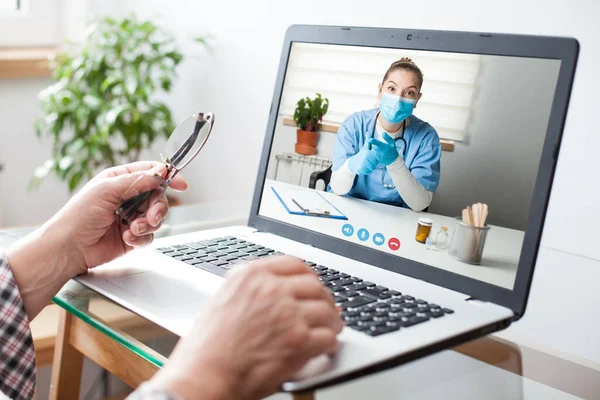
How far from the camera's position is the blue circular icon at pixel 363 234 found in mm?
896

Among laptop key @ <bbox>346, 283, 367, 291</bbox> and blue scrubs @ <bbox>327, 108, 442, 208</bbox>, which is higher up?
blue scrubs @ <bbox>327, 108, 442, 208</bbox>

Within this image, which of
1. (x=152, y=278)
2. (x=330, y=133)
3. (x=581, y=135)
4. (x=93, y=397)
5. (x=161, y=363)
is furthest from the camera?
(x=93, y=397)

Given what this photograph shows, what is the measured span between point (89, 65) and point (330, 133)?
1.21 m

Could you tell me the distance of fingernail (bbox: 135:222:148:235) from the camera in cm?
86

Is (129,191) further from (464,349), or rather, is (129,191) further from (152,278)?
(464,349)

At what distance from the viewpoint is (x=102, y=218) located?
0.86 metres

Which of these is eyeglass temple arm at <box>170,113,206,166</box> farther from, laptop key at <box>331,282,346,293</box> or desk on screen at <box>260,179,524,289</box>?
laptop key at <box>331,282,346,293</box>

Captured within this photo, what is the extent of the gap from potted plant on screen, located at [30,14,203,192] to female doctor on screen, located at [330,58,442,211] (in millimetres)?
1096

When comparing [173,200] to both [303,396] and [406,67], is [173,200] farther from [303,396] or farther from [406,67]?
[303,396]

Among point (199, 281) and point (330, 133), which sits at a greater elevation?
point (330, 133)

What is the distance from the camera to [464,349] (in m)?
0.74

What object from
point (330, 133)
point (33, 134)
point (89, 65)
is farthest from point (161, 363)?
point (33, 134)

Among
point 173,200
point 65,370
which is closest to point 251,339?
point 65,370

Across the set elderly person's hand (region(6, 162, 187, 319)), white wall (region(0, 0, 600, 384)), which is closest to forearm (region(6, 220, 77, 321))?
elderly person's hand (region(6, 162, 187, 319))
